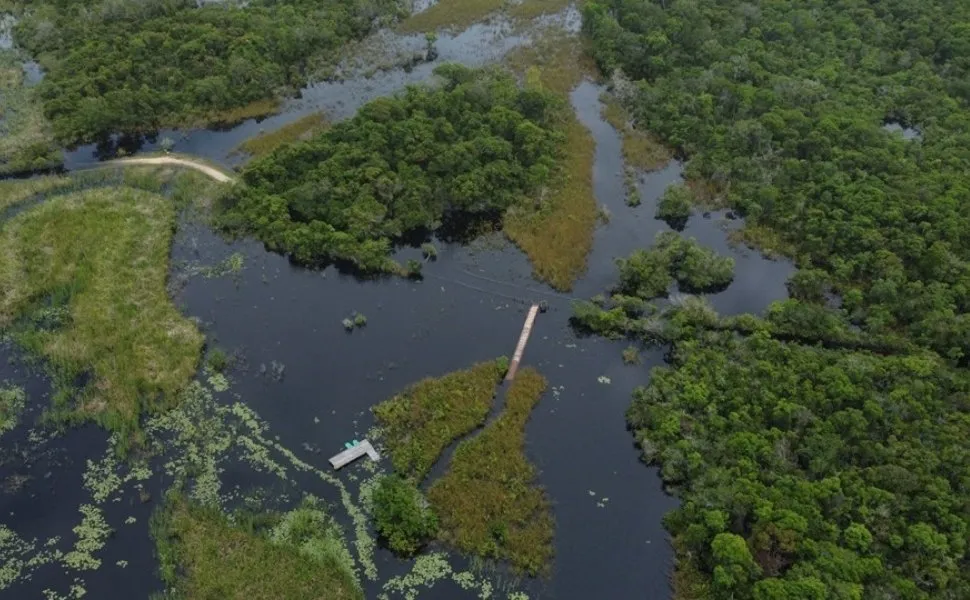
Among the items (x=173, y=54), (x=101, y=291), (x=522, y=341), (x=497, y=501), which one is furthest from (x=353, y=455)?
(x=173, y=54)

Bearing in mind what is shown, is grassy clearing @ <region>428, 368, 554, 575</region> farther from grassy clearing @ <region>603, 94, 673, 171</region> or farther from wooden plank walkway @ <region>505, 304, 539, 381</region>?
grassy clearing @ <region>603, 94, 673, 171</region>

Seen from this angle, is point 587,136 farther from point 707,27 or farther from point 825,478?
point 825,478

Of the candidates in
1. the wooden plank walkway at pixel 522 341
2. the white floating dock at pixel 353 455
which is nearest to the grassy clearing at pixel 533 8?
the wooden plank walkway at pixel 522 341

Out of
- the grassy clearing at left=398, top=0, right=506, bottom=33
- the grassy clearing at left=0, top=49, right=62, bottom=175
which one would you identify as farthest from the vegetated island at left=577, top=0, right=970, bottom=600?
the grassy clearing at left=0, top=49, right=62, bottom=175

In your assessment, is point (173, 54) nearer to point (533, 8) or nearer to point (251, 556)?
point (533, 8)

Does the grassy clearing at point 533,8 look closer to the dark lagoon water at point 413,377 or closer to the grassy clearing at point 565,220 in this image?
the grassy clearing at point 565,220

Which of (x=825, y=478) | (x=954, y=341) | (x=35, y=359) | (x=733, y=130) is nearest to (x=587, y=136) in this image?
(x=733, y=130)
